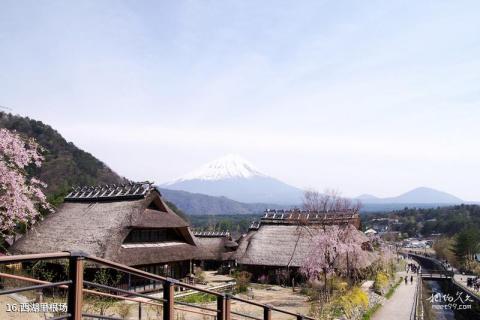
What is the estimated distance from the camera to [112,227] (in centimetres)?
2553

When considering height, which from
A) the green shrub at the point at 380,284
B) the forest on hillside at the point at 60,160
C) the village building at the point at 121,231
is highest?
the forest on hillside at the point at 60,160

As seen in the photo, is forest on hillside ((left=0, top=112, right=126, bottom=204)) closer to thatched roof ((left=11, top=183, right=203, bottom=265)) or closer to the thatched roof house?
thatched roof ((left=11, top=183, right=203, bottom=265))

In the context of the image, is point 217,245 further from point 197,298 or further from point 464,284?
point 464,284

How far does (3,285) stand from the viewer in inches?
744

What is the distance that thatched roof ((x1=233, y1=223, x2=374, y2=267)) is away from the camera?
3509 cm

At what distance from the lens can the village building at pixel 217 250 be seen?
47006 millimetres

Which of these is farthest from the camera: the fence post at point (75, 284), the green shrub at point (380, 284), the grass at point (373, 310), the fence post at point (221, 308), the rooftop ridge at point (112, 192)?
the green shrub at point (380, 284)

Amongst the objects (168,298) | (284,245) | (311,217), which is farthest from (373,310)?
(168,298)

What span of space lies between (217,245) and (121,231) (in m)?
25.2

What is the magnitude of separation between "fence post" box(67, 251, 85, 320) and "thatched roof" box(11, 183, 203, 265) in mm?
21079

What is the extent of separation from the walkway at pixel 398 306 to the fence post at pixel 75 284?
25728 millimetres

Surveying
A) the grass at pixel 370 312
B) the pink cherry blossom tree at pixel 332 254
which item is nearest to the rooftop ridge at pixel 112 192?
the pink cherry blossom tree at pixel 332 254

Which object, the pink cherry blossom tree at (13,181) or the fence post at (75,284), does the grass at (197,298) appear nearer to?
the pink cherry blossom tree at (13,181)

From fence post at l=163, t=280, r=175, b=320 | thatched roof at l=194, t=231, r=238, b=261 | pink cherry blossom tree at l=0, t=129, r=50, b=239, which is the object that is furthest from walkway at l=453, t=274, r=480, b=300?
fence post at l=163, t=280, r=175, b=320
